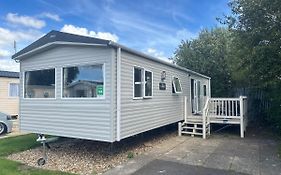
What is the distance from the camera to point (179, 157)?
7.64 metres

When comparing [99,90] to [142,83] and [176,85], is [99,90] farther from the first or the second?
[176,85]

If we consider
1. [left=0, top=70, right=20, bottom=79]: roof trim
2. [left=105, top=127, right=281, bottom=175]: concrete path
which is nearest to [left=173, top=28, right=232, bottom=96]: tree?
[left=105, top=127, right=281, bottom=175]: concrete path

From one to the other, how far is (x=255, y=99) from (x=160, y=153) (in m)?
10.5

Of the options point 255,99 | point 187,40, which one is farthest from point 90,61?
point 187,40

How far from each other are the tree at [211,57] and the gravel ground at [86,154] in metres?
10.3

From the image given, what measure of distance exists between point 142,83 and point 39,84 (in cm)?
344

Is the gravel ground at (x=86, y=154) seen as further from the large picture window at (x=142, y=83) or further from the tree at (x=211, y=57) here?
the tree at (x=211, y=57)

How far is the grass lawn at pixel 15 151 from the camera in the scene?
250 inches

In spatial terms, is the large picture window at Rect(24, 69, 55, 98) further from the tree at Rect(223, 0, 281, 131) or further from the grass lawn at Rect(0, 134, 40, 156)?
the tree at Rect(223, 0, 281, 131)

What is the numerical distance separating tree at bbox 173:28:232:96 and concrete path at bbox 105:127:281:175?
917 cm

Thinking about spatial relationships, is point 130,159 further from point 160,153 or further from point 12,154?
point 12,154

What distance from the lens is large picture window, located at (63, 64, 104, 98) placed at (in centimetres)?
736

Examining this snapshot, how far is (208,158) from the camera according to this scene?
7496 mm

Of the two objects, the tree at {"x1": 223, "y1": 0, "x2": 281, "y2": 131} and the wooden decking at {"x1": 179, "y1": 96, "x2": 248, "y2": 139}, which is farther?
the wooden decking at {"x1": 179, "y1": 96, "x2": 248, "y2": 139}
